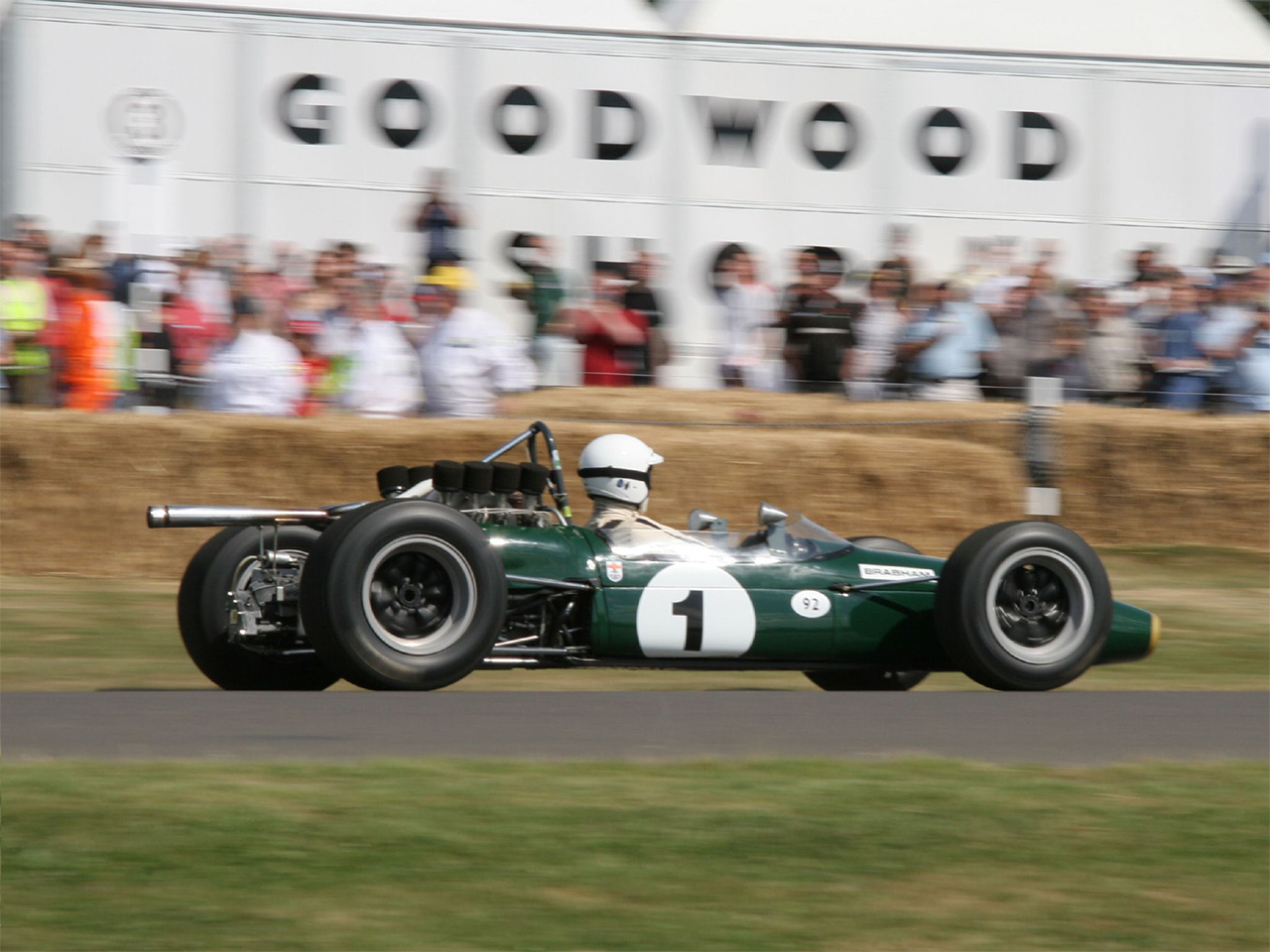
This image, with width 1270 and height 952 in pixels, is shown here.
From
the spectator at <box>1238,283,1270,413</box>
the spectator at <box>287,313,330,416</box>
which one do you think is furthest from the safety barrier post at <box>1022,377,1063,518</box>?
the spectator at <box>287,313,330,416</box>

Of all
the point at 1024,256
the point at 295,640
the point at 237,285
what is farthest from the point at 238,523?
the point at 1024,256

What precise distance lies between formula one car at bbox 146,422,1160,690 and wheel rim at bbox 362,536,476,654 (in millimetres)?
200

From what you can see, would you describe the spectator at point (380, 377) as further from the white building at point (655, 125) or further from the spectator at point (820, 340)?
the spectator at point (820, 340)

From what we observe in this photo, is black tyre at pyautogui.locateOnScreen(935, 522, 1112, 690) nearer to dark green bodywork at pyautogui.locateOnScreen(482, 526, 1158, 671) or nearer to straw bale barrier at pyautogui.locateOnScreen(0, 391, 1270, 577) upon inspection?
dark green bodywork at pyautogui.locateOnScreen(482, 526, 1158, 671)

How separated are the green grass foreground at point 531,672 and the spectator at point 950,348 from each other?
5.89 ft

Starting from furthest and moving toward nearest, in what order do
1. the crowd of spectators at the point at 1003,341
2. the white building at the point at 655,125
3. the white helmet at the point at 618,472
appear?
1. the white building at the point at 655,125
2. the crowd of spectators at the point at 1003,341
3. the white helmet at the point at 618,472

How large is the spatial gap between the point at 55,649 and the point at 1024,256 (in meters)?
8.43

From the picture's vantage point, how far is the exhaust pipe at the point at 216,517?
7297mm

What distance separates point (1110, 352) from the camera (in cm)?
1331

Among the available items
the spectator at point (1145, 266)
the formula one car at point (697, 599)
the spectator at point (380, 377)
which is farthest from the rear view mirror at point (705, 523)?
the spectator at point (1145, 266)

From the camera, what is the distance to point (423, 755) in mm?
5621

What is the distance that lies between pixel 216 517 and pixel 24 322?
4.58 meters

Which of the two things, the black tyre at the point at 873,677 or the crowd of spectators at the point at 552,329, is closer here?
the black tyre at the point at 873,677

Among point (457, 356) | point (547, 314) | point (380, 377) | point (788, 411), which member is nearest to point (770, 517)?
point (457, 356)
